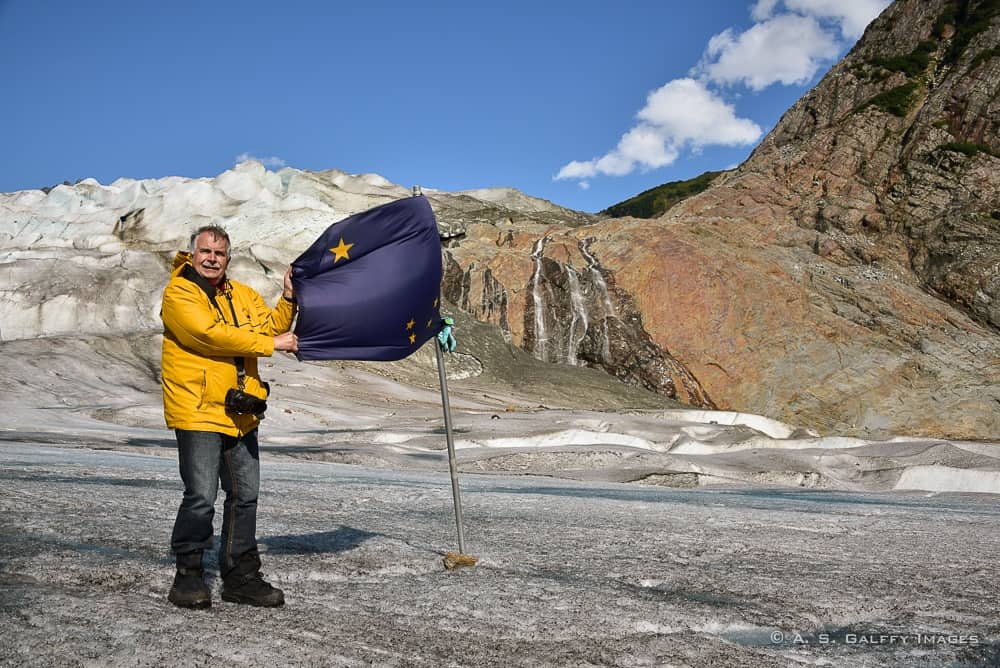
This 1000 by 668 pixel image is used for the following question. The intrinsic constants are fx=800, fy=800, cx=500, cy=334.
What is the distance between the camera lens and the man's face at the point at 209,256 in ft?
15.6

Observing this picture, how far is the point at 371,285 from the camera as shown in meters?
5.82

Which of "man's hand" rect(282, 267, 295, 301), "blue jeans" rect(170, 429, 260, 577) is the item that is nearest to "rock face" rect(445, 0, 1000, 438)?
"man's hand" rect(282, 267, 295, 301)

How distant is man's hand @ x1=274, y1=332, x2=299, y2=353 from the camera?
487cm

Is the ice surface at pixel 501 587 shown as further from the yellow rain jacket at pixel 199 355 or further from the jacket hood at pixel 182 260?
the jacket hood at pixel 182 260

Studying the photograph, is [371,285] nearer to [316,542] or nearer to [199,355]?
[199,355]

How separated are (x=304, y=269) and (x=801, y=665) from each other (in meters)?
3.95

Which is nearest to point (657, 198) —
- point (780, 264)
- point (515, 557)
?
point (780, 264)

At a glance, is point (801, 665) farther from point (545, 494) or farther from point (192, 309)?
point (545, 494)

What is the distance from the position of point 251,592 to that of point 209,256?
6.40ft

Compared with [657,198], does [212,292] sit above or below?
below

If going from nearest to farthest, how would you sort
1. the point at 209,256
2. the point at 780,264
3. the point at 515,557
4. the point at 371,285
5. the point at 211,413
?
the point at 211,413 < the point at 209,256 < the point at 371,285 < the point at 515,557 < the point at 780,264

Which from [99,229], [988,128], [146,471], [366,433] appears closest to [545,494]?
[146,471]

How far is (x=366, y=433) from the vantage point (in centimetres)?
2291

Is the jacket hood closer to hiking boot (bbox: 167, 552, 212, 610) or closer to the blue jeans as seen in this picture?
the blue jeans
